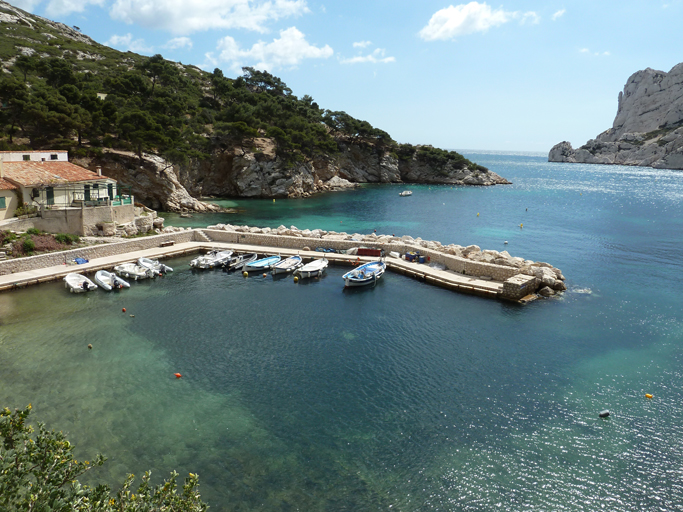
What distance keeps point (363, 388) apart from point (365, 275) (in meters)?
14.7

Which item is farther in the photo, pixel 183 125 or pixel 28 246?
pixel 183 125

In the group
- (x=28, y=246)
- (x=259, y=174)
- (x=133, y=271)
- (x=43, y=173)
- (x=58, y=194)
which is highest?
(x=259, y=174)

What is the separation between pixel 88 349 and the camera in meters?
22.2

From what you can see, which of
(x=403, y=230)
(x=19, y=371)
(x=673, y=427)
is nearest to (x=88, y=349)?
(x=19, y=371)

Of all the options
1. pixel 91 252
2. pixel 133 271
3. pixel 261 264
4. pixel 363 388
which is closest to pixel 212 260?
pixel 261 264

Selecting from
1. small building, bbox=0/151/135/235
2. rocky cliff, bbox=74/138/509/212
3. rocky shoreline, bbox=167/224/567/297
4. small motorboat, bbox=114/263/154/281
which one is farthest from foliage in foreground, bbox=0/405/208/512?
rocky cliff, bbox=74/138/509/212

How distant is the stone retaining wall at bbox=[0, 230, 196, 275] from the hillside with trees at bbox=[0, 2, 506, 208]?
77.6ft

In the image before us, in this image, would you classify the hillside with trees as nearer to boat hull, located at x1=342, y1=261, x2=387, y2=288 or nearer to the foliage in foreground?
boat hull, located at x1=342, y1=261, x2=387, y2=288

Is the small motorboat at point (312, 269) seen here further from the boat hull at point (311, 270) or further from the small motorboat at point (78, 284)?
the small motorboat at point (78, 284)

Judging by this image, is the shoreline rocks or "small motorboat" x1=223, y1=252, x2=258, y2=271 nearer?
the shoreline rocks

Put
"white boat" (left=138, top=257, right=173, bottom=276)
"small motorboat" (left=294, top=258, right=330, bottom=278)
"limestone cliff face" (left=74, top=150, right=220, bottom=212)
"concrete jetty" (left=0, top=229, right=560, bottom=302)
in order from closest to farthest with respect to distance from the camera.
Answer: "concrete jetty" (left=0, top=229, right=560, bottom=302) → "white boat" (left=138, top=257, right=173, bottom=276) → "small motorboat" (left=294, top=258, right=330, bottom=278) → "limestone cliff face" (left=74, top=150, right=220, bottom=212)

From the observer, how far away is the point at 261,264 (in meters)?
37.2

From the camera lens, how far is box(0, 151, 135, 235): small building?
1442 inches

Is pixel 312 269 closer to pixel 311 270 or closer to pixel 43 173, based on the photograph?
pixel 311 270
